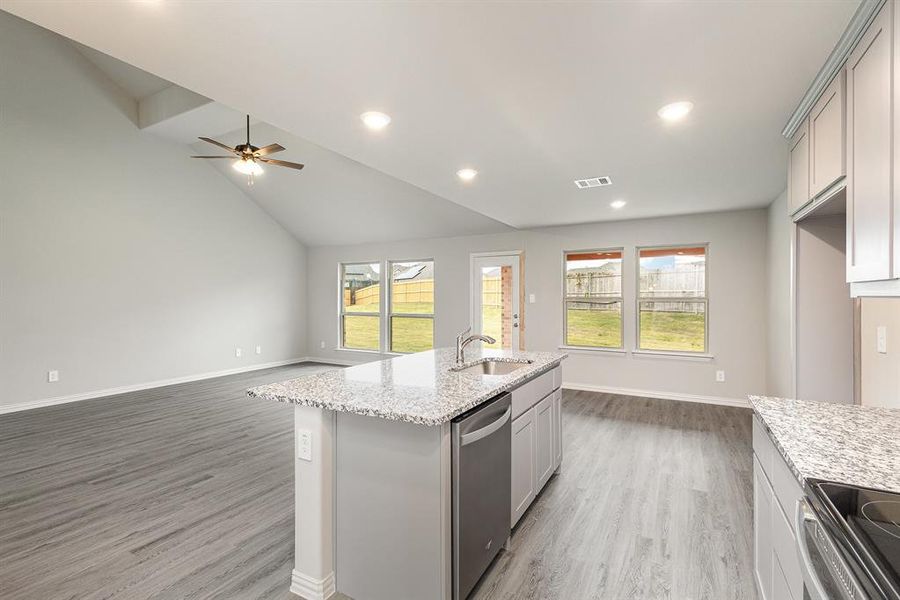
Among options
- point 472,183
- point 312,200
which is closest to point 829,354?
point 472,183

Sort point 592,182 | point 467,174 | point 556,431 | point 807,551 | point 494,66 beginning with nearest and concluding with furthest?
point 807,551
point 494,66
point 556,431
point 467,174
point 592,182

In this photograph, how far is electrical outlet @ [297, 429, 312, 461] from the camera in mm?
1849

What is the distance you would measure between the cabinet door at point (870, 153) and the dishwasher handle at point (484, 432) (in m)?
1.49

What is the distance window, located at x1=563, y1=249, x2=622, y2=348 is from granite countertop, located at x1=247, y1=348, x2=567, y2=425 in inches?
143

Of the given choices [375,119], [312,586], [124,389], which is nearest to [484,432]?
[312,586]

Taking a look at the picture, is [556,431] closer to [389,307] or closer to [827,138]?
[827,138]

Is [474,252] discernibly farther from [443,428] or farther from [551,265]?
[443,428]

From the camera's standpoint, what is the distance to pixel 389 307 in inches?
318

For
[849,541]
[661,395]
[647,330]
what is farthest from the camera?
[647,330]

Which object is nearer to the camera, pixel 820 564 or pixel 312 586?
pixel 820 564

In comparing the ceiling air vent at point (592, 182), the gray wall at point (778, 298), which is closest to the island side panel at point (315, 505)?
the ceiling air vent at point (592, 182)

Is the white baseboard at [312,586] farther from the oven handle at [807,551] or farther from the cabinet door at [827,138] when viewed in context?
the cabinet door at [827,138]

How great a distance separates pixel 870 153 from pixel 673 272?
178 inches

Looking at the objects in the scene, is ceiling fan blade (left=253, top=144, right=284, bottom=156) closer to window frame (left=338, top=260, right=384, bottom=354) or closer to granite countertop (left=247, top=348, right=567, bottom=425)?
granite countertop (left=247, top=348, right=567, bottom=425)
